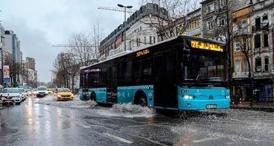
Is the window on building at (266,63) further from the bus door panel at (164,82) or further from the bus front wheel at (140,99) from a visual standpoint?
the bus door panel at (164,82)

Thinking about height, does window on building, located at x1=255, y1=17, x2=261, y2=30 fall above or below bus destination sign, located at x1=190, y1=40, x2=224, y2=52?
above

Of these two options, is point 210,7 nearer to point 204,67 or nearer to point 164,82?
point 164,82

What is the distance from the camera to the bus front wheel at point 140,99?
2155 cm

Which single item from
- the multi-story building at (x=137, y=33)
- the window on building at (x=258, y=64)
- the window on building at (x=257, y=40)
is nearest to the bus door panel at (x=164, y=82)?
the window on building at (x=258, y=64)

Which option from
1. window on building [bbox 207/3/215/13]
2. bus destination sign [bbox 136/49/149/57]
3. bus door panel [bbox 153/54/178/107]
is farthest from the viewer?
window on building [bbox 207/3/215/13]

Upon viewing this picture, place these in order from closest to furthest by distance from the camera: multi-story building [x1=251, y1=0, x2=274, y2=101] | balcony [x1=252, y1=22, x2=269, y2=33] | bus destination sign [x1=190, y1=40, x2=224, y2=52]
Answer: bus destination sign [x1=190, y1=40, x2=224, y2=52] < multi-story building [x1=251, y1=0, x2=274, y2=101] < balcony [x1=252, y1=22, x2=269, y2=33]

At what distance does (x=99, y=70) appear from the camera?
29.5m

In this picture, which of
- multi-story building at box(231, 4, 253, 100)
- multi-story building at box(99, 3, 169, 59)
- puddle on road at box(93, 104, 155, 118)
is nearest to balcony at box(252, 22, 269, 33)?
multi-story building at box(231, 4, 253, 100)

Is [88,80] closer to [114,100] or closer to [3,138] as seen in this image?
[114,100]

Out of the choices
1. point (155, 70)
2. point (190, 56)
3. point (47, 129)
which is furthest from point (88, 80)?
point (47, 129)

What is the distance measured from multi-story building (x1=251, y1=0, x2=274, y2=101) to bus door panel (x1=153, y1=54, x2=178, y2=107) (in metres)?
33.2

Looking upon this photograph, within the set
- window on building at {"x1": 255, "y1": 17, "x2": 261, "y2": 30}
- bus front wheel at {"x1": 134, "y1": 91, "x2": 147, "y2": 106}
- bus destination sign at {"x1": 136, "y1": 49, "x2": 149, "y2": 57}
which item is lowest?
bus front wheel at {"x1": 134, "y1": 91, "x2": 147, "y2": 106}

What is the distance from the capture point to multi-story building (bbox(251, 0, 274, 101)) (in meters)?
51.2

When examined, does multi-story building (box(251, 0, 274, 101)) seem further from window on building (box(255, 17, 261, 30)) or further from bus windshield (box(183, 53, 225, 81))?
bus windshield (box(183, 53, 225, 81))
